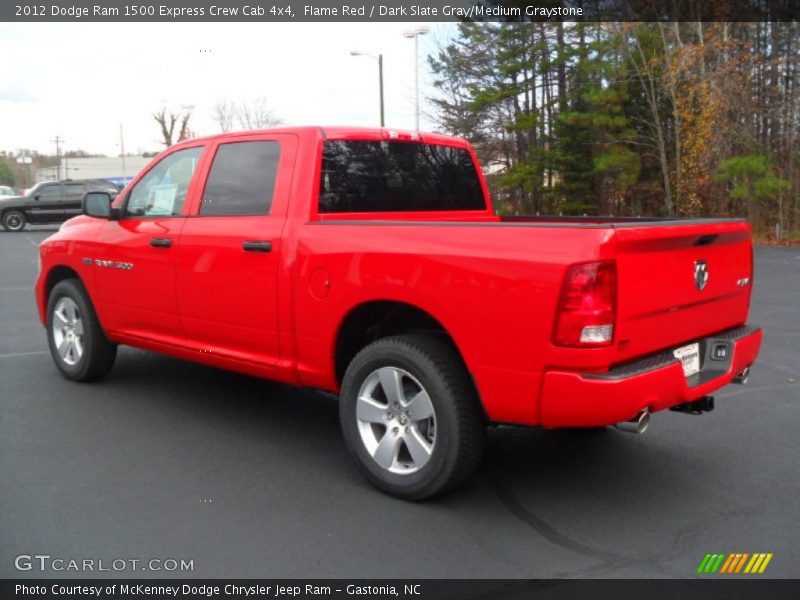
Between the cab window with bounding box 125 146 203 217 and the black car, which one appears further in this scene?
the black car

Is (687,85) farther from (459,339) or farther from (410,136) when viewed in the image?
(459,339)

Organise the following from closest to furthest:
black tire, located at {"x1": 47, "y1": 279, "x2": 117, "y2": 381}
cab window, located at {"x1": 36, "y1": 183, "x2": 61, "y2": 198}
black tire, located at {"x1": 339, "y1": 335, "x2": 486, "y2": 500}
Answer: black tire, located at {"x1": 339, "y1": 335, "x2": 486, "y2": 500} → black tire, located at {"x1": 47, "y1": 279, "x2": 117, "y2": 381} → cab window, located at {"x1": 36, "y1": 183, "x2": 61, "y2": 198}

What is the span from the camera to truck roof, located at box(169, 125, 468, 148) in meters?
4.57

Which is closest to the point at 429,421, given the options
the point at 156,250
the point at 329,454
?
the point at 329,454

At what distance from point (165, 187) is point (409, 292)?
2.46 metres

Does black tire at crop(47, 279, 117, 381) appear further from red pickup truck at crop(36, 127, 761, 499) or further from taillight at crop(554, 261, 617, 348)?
taillight at crop(554, 261, 617, 348)

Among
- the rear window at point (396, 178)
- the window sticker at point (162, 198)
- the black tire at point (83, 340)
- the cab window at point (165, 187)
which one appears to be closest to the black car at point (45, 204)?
the black tire at point (83, 340)

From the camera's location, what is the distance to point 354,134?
4703 mm

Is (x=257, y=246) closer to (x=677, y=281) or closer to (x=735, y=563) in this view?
(x=677, y=281)

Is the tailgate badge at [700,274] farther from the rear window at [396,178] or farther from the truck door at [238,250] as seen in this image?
the truck door at [238,250]

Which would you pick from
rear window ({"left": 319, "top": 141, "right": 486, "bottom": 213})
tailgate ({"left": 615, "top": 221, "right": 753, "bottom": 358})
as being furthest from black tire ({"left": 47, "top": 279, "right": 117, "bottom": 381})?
tailgate ({"left": 615, "top": 221, "right": 753, "bottom": 358})

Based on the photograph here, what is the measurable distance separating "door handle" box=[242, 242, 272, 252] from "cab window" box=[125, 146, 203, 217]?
0.91m

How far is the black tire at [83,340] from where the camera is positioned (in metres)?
5.88

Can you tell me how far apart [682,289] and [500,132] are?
29.8 meters
